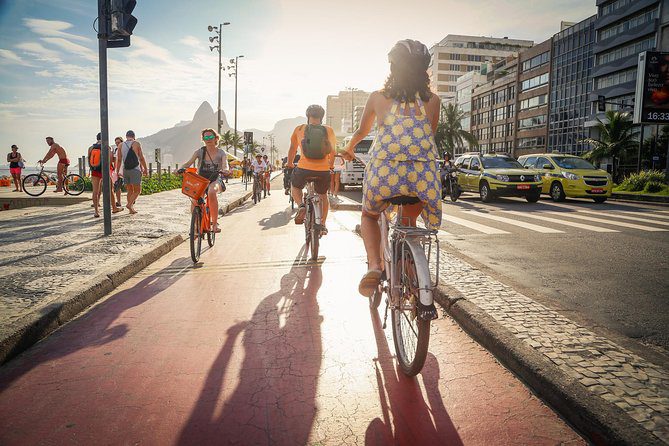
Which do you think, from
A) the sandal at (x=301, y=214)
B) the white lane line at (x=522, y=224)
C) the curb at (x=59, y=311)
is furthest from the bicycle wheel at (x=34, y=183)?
the white lane line at (x=522, y=224)

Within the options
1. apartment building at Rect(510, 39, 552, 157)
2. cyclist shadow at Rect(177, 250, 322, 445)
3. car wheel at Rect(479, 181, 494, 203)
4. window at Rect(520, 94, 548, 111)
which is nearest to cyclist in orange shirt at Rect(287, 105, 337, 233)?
cyclist shadow at Rect(177, 250, 322, 445)

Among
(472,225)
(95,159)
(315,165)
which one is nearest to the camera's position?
(315,165)

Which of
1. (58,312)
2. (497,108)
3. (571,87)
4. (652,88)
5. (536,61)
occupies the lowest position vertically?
(58,312)

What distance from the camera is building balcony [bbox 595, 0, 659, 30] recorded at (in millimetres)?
41469

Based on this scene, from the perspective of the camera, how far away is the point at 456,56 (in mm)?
95062

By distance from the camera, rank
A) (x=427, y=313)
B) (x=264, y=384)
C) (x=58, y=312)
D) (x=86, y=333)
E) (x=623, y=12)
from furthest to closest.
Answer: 1. (x=623, y=12)
2. (x=58, y=312)
3. (x=86, y=333)
4. (x=264, y=384)
5. (x=427, y=313)

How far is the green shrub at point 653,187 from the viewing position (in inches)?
783

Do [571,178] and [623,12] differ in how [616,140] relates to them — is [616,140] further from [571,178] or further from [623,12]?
[571,178]

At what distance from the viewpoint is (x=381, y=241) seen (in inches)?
130

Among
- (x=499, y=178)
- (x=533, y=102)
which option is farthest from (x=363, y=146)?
(x=533, y=102)

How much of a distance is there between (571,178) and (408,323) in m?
14.9

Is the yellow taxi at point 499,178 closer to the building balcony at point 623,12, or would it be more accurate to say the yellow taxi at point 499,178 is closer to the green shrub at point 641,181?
the green shrub at point 641,181

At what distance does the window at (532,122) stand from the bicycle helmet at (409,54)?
61.2 meters

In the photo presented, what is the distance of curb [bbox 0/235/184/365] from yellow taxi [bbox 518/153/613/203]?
14418 mm
